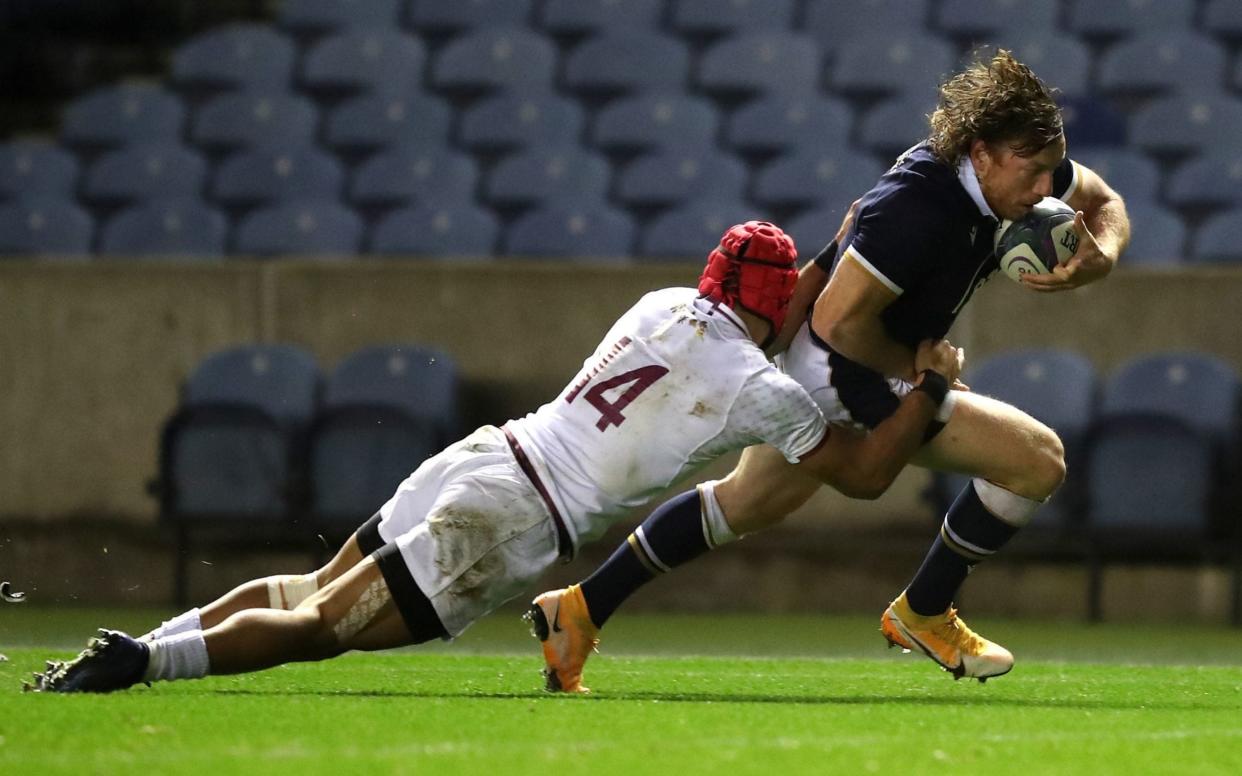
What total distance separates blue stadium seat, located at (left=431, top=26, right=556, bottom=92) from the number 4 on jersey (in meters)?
7.44

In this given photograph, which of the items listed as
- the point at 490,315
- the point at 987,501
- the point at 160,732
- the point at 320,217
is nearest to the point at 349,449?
the point at 490,315

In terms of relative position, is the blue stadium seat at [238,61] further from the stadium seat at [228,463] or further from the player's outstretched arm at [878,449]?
the player's outstretched arm at [878,449]

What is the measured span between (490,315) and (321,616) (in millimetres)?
5284

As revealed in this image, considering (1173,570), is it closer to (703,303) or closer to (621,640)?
(621,640)

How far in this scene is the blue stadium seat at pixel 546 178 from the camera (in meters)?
12.0

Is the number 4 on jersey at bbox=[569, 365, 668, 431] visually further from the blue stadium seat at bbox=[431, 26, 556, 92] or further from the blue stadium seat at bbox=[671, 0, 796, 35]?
the blue stadium seat at bbox=[671, 0, 796, 35]

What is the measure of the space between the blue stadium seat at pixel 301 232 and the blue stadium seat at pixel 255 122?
34.2 inches

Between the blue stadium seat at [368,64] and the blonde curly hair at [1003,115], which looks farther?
the blue stadium seat at [368,64]

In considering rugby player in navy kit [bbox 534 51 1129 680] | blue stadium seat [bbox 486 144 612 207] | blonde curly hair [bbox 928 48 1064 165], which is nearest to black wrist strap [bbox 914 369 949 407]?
rugby player in navy kit [bbox 534 51 1129 680]

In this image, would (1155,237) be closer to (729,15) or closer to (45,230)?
(729,15)

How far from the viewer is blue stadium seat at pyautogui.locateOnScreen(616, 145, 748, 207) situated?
468 inches

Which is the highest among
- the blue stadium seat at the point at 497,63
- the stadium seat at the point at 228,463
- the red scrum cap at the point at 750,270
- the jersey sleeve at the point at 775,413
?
the red scrum cap at the point at 750,270

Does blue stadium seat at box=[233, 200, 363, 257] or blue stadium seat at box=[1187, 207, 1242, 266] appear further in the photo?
blue stadium seat at box=[233, 200, 363, 257]

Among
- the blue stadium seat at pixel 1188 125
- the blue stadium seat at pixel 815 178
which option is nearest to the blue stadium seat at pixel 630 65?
the blue stadium seat at pixel 815 178
